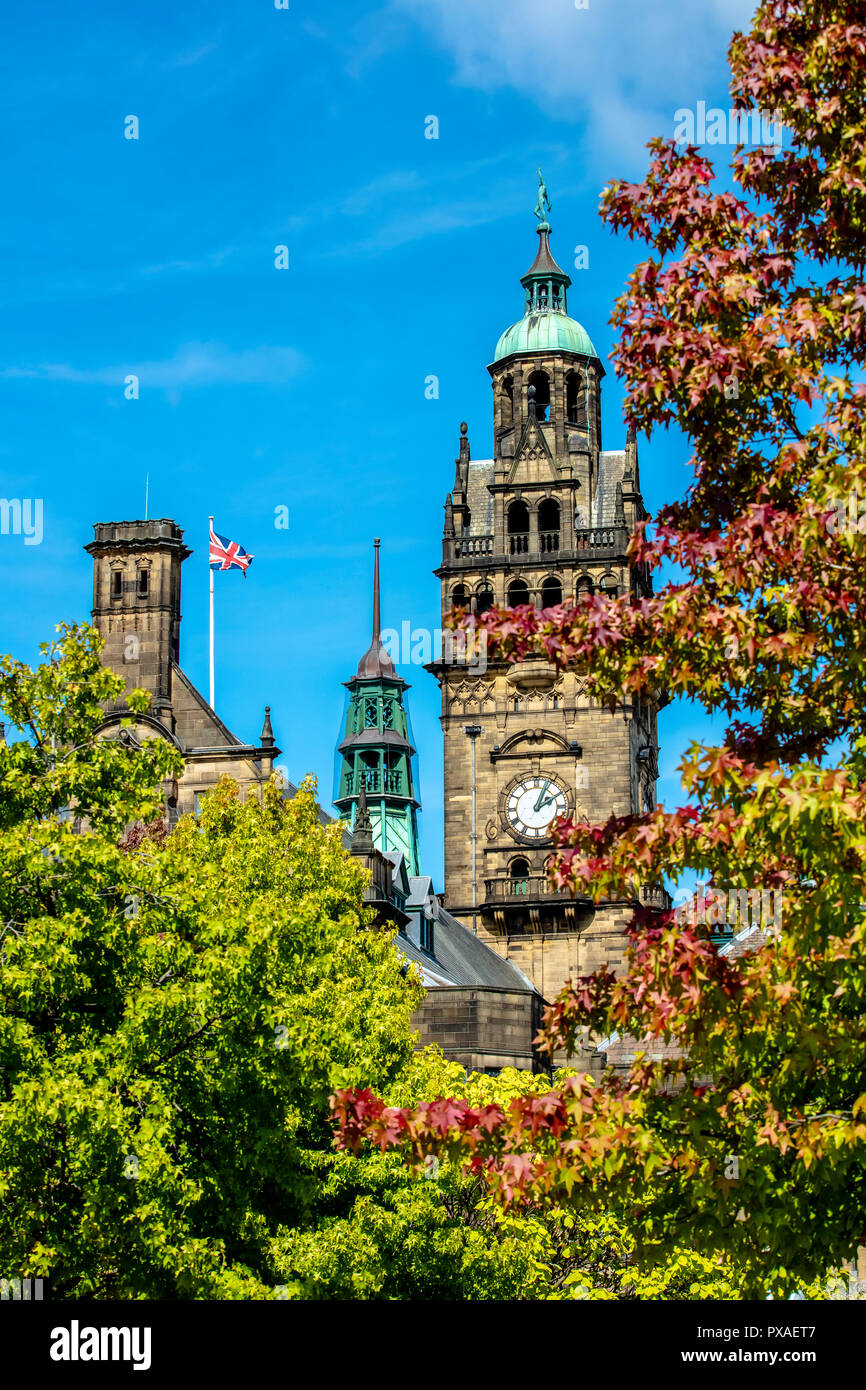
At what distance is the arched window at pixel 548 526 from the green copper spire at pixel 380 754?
1623 centimetres

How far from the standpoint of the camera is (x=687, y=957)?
13.0 metres

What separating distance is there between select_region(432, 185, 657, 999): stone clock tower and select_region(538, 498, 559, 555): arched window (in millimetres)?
77

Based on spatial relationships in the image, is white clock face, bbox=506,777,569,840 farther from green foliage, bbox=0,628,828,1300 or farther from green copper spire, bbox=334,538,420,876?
green foliage, bbox=0,628,828,1300

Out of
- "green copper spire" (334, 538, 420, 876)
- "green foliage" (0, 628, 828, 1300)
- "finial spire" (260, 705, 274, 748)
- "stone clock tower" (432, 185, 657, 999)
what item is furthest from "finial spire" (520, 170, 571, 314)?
"green foliage" (0, 628, 828, 1300)

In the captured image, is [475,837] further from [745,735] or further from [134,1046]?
[745,735]

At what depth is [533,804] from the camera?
87.4 meters

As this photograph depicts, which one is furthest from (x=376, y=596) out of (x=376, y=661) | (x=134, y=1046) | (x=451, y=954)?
(x=134, y=1046)

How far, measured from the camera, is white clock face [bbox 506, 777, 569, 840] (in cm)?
8712

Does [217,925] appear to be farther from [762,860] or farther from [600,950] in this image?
[600,950]

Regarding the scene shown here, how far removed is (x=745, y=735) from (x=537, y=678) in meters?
72.7
